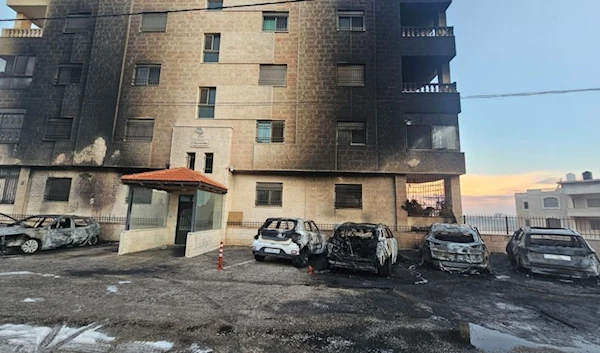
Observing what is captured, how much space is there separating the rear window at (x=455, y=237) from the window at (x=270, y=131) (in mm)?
9679

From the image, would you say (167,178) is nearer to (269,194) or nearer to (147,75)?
(269,194)

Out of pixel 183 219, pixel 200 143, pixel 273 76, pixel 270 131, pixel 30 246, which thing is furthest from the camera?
pixel 273 76

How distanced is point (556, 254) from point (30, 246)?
19.0 metres

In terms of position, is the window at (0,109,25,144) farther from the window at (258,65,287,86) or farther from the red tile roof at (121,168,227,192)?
the window at (258,65,287,86)

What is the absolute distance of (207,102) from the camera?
1642 centimetres

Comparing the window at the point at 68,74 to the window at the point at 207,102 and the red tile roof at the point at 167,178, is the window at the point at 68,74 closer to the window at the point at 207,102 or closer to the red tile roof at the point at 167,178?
the window at the point at 207,102

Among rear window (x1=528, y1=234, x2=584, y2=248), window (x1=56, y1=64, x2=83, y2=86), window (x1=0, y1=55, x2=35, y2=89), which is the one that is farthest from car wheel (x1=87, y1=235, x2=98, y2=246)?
rear window (x1=528, y1=234, x2=584, y2=248)

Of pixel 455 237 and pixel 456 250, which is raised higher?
pixel 455 237

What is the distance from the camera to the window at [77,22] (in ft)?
56.9

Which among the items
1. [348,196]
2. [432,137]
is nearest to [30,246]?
[348,196]

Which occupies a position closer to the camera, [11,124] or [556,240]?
[556,240]

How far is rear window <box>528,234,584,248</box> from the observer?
8.62 meters

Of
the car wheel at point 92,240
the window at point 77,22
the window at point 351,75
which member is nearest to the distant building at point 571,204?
the window at point 351,75

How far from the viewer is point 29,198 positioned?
15.9 metres
